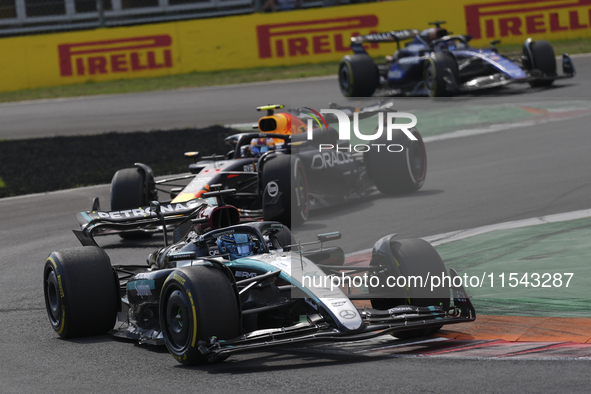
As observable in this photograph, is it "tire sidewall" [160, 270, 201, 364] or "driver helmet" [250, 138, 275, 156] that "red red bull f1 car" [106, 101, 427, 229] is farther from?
"tire sidewall" [160, 270, 201, 364]

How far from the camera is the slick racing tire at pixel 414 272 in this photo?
6301 millimetres

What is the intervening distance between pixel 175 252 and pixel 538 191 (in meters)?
3.29

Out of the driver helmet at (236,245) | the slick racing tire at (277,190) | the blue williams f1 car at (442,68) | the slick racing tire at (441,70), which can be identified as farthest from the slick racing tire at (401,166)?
the blue williams f1 car at (442,68)

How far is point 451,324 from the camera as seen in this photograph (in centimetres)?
659

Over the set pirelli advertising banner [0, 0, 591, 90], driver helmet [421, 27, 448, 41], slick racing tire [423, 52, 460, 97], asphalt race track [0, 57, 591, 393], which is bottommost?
asphalt race track [0, 57, 591, 393]

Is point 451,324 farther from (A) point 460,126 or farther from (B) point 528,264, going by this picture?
(A) point 460,126

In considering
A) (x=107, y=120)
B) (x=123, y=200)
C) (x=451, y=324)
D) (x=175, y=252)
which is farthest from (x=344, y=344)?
(x=107, y=120)

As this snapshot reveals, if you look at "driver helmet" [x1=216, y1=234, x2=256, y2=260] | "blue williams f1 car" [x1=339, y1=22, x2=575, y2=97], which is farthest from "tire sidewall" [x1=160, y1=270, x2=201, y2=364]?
"blue williams f1 car" [x1=339, y1=22, x2=575, y2=97]

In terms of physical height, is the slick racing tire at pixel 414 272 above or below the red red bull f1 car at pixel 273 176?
below

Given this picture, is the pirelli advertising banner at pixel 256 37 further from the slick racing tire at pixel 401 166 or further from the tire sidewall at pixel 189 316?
the tire sidewall at pixel 189 316

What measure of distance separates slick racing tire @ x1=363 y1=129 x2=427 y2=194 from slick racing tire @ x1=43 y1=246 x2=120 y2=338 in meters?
2.66

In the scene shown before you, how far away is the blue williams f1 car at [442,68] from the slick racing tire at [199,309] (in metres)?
12.2

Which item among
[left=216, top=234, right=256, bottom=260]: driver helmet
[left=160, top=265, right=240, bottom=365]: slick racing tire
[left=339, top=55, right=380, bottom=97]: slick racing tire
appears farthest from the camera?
[left=339, top=55, right=380, bottom=97]: slick racing tire

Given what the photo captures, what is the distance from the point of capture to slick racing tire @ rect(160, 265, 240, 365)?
5.74 meters
